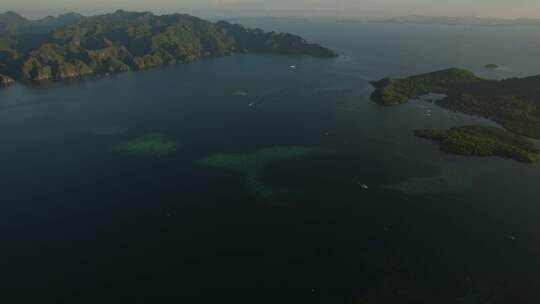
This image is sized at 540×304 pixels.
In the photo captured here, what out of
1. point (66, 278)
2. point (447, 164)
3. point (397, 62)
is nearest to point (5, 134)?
point (66, 278)

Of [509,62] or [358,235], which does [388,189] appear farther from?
[509,62]

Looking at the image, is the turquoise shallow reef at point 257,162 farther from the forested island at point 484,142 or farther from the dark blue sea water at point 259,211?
the forested island at point 484,142

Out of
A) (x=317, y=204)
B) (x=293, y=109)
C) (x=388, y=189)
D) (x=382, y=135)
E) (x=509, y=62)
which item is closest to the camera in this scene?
(x=317, y=204)

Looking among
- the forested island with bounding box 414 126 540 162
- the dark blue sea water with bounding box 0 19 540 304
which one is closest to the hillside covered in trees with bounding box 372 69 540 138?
the dark blue sea water with bounding box 0 19 540 304

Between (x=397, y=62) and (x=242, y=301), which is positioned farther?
(x=397, y=62)

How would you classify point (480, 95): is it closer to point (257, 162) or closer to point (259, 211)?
point (257, 162)

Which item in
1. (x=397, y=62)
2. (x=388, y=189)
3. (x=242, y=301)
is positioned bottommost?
(x=242, y=301)

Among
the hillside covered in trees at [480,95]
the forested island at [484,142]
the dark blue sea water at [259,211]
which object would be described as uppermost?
the hillside covered in trees at [480,95]

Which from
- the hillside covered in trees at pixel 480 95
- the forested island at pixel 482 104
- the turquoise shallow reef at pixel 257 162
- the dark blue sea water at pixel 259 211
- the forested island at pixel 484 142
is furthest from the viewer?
the hillside covered in trees at pixel 480 95

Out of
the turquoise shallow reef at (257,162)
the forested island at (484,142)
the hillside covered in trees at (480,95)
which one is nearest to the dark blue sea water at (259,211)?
the turquoise shallow reef at (257,162)
